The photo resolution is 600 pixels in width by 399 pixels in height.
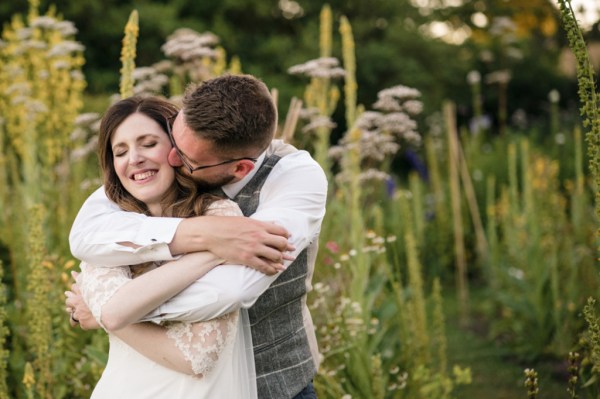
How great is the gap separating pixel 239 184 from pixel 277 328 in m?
0.49

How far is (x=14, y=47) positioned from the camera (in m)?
6.03

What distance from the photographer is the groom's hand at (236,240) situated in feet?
7.18

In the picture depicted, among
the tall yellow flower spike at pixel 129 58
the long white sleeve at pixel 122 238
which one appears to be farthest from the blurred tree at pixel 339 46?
the long white sleeve at pixel 122 238

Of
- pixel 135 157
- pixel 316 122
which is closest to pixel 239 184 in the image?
Result: pixel 135 157

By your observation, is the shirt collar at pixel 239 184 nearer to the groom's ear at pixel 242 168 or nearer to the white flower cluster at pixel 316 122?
the groom's ear at pixel 242 168

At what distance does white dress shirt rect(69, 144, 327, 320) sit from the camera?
84.2 inches

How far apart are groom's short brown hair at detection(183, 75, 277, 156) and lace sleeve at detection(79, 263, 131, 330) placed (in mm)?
472

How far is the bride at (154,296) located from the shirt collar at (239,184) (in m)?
0.09

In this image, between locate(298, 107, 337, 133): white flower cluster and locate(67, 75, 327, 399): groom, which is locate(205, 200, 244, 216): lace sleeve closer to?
locate(67, 75, 327, 399): groom

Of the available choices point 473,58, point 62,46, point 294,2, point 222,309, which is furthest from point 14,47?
point 473,58

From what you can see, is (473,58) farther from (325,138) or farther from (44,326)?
(44,326)

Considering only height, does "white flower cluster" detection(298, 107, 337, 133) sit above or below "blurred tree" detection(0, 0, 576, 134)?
below

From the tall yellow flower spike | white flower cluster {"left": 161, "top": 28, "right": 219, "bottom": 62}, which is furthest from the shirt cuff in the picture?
white flower cluster {"left": 161, "top": 28, "right": 219, "bottom": 62}

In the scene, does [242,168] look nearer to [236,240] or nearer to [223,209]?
[223,209]
